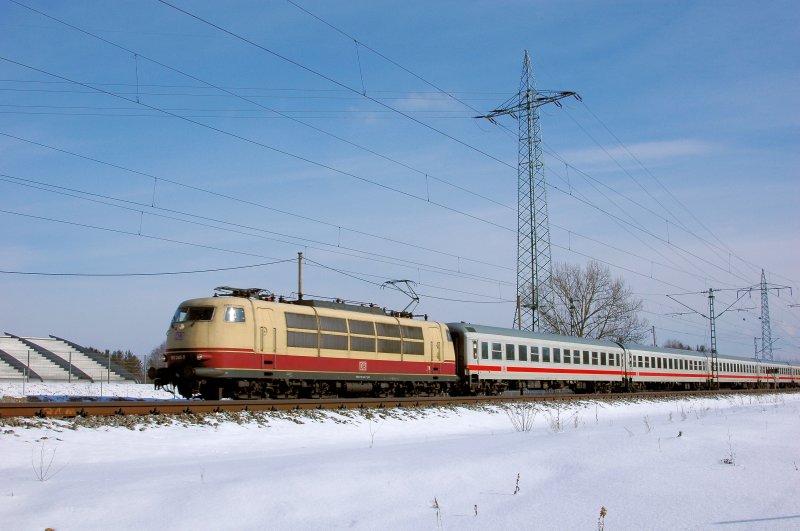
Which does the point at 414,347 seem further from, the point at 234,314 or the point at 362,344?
the point at 234,314

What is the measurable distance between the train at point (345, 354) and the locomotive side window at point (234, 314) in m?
0.03

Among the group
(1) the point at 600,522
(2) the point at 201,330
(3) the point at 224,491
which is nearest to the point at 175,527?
(3) the point at 224,491

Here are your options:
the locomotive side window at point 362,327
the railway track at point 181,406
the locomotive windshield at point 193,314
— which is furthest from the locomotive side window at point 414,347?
the locomotive windshield at point 193,314

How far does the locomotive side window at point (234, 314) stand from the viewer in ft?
69.1

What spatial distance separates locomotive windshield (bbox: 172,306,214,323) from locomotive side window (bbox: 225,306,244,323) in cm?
43

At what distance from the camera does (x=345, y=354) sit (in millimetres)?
24750

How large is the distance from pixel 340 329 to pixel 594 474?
1728 cm

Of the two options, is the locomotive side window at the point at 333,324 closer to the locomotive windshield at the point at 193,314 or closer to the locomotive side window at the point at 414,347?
the locomotive side window at the point at 414,347

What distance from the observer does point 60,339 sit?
5362cm

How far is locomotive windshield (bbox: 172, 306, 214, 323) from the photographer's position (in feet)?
69.1

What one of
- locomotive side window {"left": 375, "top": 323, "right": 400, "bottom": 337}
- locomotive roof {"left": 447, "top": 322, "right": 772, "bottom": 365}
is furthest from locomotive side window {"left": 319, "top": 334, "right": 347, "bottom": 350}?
locomotive roof {"left": 447, "top": 322, "right": 772, "bottom": 365}

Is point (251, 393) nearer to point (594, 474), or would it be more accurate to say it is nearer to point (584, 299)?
point (594, 474)

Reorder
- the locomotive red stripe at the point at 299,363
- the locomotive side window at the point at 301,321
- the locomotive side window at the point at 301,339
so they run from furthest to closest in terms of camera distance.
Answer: the locomotive side window at the point at 301,321, the locomotive side window at the point at 301,339, the locomotive red stripe at the point at 299,363

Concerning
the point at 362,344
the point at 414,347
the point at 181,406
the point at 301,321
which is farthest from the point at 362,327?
the point at 181,406
